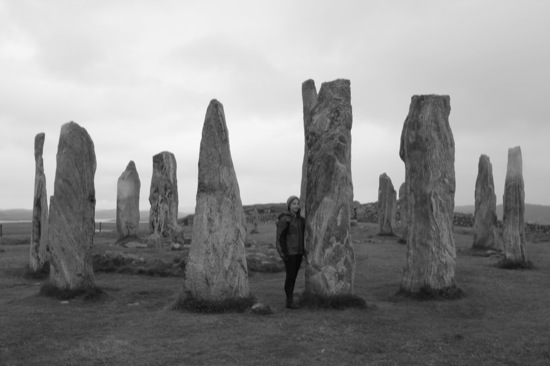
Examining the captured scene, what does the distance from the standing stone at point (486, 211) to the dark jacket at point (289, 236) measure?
14426 millimetres

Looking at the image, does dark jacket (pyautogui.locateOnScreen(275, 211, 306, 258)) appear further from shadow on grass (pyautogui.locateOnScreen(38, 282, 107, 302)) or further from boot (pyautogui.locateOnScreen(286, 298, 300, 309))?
shadow on grass (pyautogui.locateOnScreen(38, 282, 107, 302))

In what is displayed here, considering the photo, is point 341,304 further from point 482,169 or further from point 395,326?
point 482,169

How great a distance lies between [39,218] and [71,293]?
557cm

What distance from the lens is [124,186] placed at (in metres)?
27.7

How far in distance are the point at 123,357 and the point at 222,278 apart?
3299 mm

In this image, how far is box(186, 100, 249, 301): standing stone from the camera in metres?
11.1

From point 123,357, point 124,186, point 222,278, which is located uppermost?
point 124,186

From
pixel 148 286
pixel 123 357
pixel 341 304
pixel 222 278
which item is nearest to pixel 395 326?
pixel 341 304

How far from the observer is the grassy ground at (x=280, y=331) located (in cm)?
823

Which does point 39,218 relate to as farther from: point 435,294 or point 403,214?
point 403,214

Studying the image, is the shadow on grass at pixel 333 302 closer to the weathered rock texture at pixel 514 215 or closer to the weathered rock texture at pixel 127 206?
the weathered rock texture at pixel 514 215

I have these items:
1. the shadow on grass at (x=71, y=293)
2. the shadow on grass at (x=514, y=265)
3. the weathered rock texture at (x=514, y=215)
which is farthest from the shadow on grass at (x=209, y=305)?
the weathered rock texture at (x=514, y=215)

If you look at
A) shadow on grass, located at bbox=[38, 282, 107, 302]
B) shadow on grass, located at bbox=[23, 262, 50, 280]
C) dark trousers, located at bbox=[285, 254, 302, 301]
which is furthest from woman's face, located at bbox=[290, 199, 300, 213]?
shadow on grass, located at bbox=[23, 262, 50, 280]

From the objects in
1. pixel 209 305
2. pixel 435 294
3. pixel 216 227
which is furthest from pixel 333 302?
pixel 216 227
